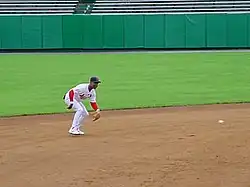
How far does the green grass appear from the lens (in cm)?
1947

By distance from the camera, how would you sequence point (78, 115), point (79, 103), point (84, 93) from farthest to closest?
point (79, 103), point (84, 93), point (78, 115)

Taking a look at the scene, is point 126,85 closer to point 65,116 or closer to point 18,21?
point 65,116

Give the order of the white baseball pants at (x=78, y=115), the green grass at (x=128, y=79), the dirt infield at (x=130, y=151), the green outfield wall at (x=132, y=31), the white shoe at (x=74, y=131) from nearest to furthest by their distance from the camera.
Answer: the dirt infield at (x=130, y=151), the white baseball pants at (x=78, y=115), the white shoe at (x=74, y=131), the green grass at (x=128, y=79), the green outfield wall at (x=132, y=31)

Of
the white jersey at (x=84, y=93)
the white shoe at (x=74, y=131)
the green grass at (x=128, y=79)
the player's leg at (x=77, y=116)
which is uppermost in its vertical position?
the white jersey at (x=84, y=93)

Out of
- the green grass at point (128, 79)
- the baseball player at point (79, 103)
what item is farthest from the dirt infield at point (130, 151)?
the green grass at point (128, 79)

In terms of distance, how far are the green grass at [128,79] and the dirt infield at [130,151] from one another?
283cm

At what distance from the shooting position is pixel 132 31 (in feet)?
140

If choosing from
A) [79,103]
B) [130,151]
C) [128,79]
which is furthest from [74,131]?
[128,79]

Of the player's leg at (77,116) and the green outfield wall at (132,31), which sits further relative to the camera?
the green outfield wall at (132,31)

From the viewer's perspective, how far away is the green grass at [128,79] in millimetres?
19469

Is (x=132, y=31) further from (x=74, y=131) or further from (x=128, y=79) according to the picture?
(x=74, y=131)

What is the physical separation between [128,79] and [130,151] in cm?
1432

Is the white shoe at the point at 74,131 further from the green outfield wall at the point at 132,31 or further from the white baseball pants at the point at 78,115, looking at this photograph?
the green outfield wall at the point at 132,31

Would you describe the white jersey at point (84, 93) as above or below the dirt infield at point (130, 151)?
above
